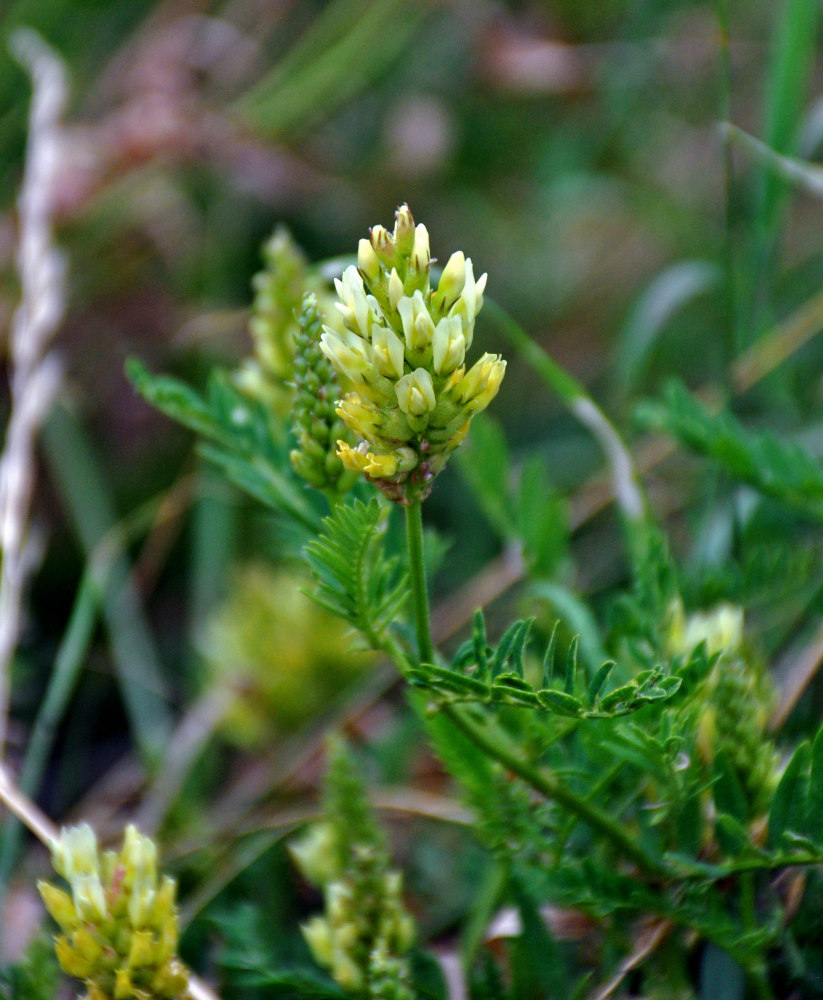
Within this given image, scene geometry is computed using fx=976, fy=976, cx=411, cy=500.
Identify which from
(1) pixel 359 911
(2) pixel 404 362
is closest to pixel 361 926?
(1) pixel 359 911

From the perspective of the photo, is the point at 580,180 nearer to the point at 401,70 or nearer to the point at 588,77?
the point at 588,77

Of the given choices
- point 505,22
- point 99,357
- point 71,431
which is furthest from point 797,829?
Answer: point 505,22

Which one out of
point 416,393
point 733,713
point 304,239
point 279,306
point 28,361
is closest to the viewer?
point 416,393

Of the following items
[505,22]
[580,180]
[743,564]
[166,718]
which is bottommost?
[743,564]

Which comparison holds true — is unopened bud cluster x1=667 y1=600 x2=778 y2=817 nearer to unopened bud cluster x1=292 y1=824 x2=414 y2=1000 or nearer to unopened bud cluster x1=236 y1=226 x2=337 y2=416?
unopened bud cluster x1=292 y1=824 x2=414 y2=1000

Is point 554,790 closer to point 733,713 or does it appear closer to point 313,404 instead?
point 733,713

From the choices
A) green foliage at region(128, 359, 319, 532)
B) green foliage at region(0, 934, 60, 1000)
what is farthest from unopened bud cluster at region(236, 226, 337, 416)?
green foliage at region(0, 934, 60, 1000)
